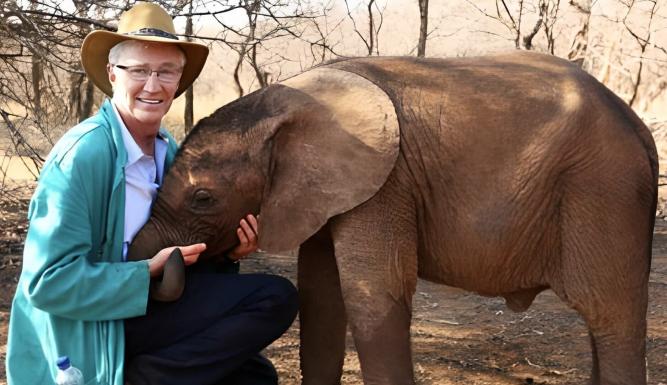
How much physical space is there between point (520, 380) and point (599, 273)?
5.37 feet

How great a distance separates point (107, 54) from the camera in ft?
11.6

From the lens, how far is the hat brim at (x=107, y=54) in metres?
3.38

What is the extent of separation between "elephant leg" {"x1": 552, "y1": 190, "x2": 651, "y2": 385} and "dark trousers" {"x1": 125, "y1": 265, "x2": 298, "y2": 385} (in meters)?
1.21

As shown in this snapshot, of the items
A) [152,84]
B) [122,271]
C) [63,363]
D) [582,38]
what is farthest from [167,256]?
[582,38]

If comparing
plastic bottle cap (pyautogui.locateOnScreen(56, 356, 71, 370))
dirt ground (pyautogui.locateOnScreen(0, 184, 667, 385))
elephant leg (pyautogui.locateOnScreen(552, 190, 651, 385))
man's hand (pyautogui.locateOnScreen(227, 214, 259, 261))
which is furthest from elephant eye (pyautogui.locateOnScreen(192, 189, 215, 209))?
dirt ground (pyautogui.locateOnScreen(0, 184, 667, 385))

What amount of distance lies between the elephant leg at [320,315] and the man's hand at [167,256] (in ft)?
2.39

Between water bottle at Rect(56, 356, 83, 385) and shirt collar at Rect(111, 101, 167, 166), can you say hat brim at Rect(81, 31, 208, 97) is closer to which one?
shirt collar at Rect(111, 101, 167, 166)

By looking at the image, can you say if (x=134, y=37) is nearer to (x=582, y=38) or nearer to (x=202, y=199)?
(x=202, y=199)

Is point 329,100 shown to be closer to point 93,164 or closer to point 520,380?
point 93,164

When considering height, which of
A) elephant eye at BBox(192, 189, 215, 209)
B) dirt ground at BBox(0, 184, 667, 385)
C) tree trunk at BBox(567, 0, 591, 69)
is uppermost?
tree trunk at BBox(567, 0, 591, 69)

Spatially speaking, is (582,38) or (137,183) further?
(582,38)

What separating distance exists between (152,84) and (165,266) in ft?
2.31

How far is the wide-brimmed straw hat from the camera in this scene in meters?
3.36

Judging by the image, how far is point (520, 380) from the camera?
16.2ft
